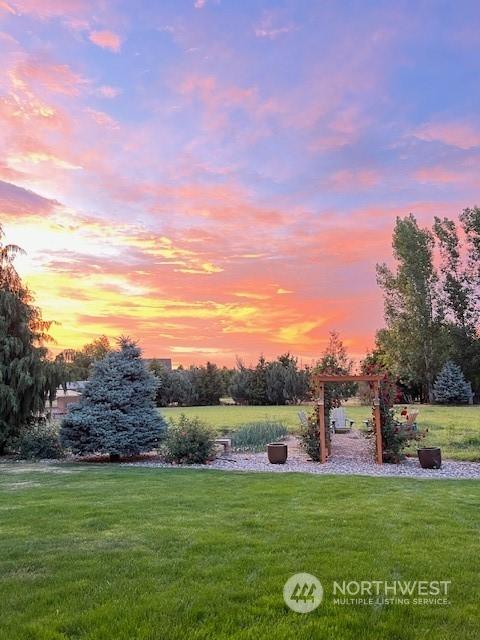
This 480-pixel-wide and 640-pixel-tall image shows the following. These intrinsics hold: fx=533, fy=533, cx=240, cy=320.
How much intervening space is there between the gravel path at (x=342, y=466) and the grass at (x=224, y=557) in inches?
74.5

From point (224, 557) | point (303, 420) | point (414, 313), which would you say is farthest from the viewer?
point (414, 313)

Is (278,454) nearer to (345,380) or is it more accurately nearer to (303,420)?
(345,380)

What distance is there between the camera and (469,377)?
40406mm

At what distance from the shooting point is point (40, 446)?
12.7 m

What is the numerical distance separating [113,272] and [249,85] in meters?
7.06

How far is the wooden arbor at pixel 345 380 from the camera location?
1116 centimetres

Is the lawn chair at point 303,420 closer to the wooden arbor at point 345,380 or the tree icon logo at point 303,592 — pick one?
the wooden arbor at point 345,380

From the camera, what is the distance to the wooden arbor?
11161mm

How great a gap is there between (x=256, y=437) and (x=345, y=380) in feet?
14.5

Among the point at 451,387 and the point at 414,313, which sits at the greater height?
the point at 414,313

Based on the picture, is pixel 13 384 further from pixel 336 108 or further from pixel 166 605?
pixel 166 605

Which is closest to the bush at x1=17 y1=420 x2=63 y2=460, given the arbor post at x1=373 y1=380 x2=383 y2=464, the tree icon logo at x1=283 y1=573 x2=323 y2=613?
the arbor post at x1=373 y1=380 x2=383 y2=464

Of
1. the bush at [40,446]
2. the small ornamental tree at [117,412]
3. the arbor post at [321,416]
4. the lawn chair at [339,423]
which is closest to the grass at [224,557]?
the arbor post at [321,416]

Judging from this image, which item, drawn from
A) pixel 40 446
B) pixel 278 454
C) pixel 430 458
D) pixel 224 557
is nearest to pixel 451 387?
pixel 430 458
